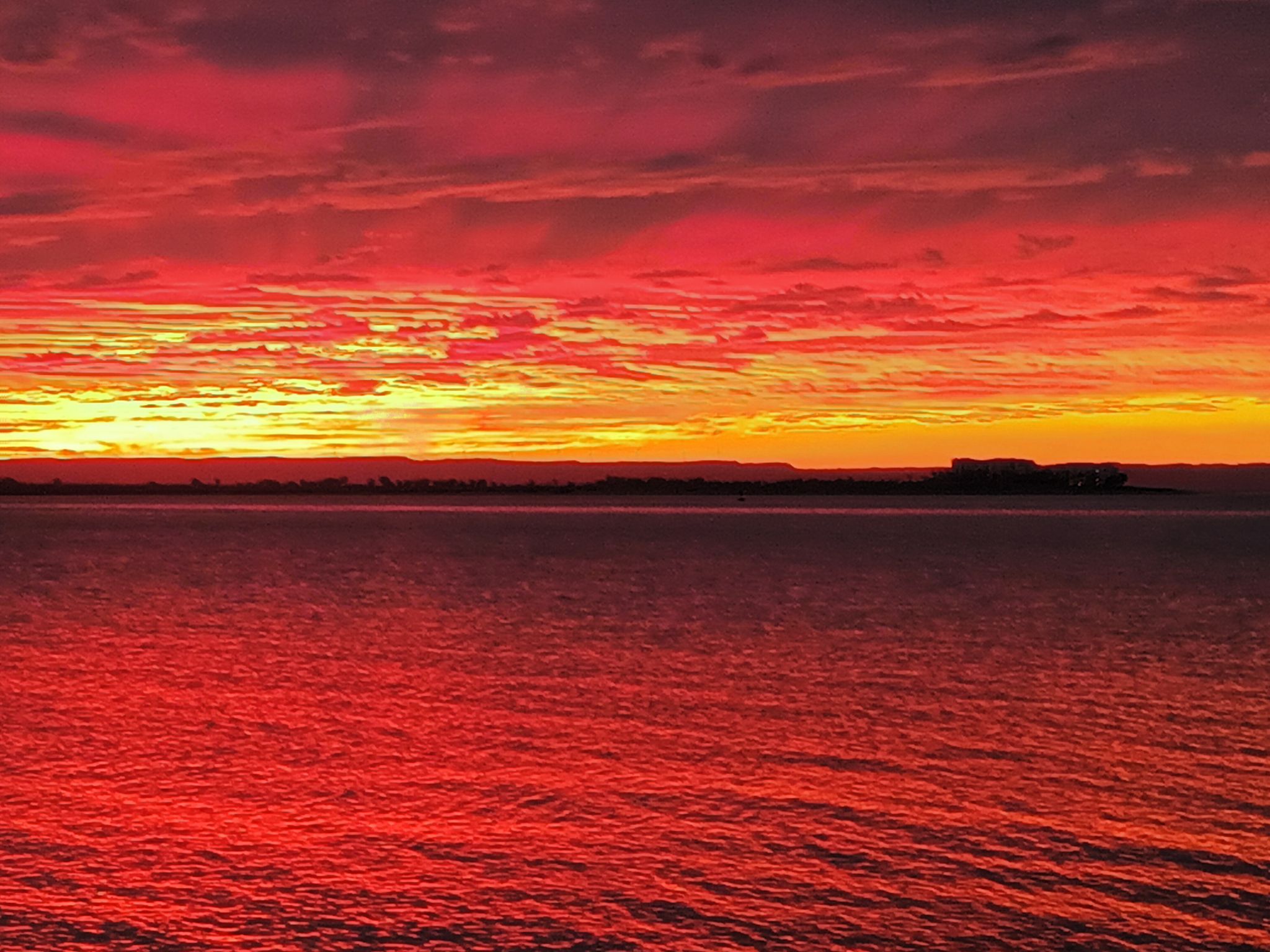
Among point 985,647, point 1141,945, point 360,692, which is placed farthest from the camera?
point 985,647

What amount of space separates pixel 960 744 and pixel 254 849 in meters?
15.7

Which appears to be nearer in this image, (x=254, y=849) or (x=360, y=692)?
(x=254, y=849)

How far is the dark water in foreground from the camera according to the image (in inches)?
735

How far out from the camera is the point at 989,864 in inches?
824

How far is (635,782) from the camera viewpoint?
26750 millimetres

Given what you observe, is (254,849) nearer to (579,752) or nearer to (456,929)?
(456,929)

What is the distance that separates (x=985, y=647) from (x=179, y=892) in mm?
36504

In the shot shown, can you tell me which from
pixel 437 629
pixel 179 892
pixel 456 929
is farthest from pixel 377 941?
pixel 437 629

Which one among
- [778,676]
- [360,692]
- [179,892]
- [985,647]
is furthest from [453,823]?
[985,647]

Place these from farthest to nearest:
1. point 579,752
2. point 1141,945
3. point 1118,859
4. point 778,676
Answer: point 778,676, point 579,752, point 1118,859, point 1141,945

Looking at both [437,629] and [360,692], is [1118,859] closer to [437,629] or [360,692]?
[360,692]

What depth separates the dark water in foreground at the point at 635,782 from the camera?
18672 millimetres

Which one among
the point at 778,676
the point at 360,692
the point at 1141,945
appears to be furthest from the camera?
the point at 778,676

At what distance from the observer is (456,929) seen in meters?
18.3
